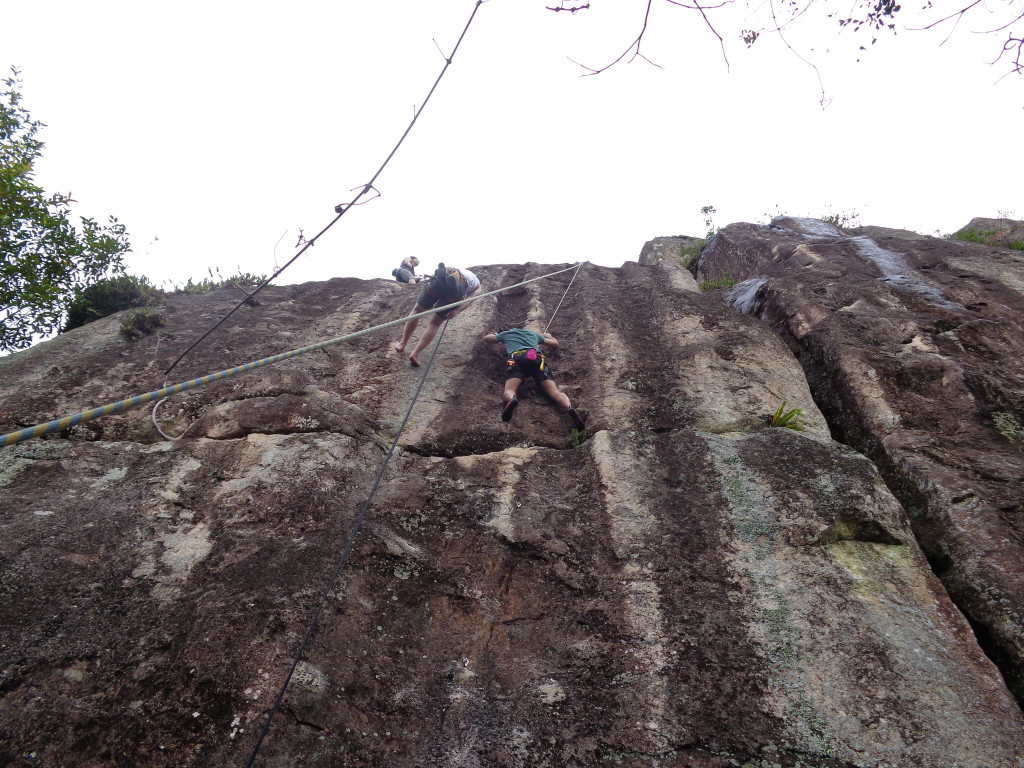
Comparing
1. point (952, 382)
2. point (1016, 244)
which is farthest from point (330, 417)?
point (1016, 244)

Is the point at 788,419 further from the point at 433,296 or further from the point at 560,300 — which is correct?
the point at 560,300

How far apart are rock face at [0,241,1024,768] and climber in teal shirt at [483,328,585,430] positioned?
0.22m

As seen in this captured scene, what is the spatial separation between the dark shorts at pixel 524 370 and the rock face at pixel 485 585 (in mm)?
527

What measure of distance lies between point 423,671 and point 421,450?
89.3 inches

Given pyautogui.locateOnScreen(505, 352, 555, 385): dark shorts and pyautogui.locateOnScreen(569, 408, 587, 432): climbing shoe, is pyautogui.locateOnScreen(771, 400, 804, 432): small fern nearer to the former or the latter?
pyautogui.locateOnScreen(569, 408, 587, 432): climbing shoe

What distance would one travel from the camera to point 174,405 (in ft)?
18.0

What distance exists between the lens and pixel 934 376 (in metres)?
5.48

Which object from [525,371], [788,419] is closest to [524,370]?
[525,371]

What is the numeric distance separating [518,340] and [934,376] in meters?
4.41

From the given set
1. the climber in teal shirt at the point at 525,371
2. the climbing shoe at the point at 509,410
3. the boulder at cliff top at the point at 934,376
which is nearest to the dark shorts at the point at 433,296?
the climber in teal shirt at the point at 525,371

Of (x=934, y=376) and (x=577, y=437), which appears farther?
(x=577, y=437)

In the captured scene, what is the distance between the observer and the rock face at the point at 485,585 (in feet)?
9.12

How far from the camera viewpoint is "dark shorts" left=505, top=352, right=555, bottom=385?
633 cm

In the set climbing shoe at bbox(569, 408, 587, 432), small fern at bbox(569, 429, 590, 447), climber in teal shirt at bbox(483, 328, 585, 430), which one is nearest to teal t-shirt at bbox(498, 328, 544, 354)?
climber in teal shirt at bbox(483, 328, 585, 430)
